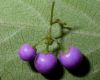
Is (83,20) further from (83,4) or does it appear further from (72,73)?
(72,73)

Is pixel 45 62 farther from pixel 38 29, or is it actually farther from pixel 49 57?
pixel 38 29

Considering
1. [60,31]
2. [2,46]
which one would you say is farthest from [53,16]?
[2,46]

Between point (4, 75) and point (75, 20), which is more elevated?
point (75, 20)

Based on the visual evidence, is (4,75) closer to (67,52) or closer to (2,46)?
Result: (2,46)

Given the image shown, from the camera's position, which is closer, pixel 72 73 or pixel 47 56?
pixel 47 56

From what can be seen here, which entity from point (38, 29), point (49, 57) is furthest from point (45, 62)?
point (38, 29)

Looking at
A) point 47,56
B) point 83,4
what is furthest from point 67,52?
point 83,4
